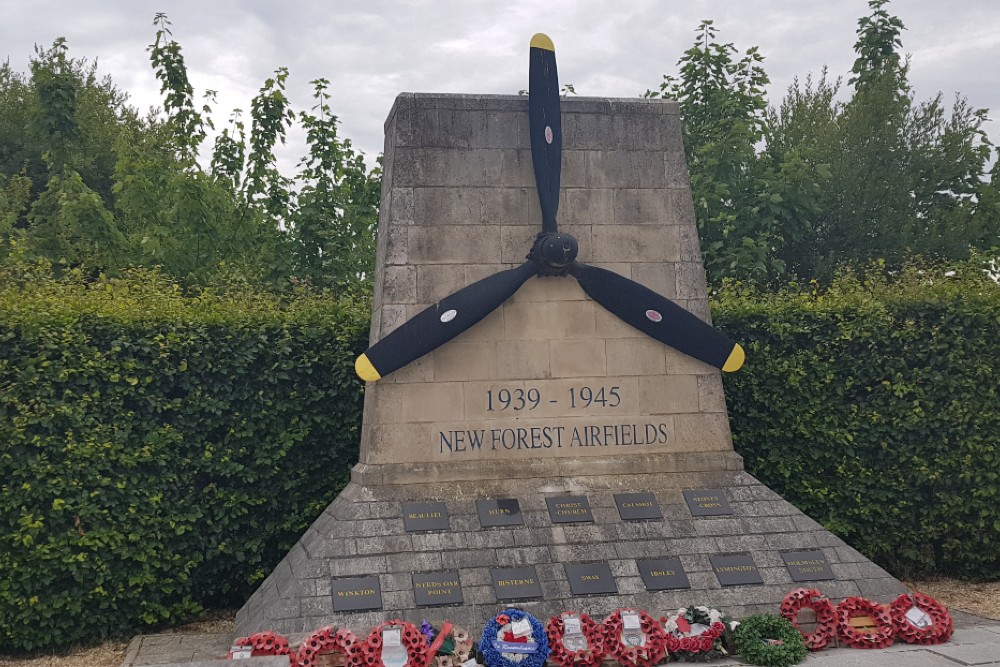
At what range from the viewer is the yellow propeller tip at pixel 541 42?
31.4 ft

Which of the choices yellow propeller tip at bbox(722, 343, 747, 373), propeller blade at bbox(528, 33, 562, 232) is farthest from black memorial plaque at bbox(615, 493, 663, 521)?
propeller blade at bbox(528, 33, 562, 232)

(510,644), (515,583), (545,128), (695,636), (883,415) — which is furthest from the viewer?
(883,415)

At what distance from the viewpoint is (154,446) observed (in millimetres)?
9570

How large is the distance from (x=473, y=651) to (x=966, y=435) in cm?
680

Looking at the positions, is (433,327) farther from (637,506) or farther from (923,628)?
(923,628)

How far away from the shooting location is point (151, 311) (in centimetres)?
987

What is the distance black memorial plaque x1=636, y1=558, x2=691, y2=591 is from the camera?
8484mm

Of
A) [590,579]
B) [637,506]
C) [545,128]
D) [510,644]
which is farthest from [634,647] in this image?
[545,128]

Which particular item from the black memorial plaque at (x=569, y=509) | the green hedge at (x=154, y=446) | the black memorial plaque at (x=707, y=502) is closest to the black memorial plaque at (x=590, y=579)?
the black memorial plaque at (x=569, y=509)

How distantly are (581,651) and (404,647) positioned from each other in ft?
4.83

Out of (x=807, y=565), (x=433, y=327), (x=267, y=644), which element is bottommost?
(x=267, y=644)

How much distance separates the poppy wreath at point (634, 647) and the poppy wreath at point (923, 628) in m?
2.24

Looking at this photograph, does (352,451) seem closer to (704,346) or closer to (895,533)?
(704,346)

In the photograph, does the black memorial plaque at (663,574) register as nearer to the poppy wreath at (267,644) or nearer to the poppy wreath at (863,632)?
the poppy wreath at (863,632)
